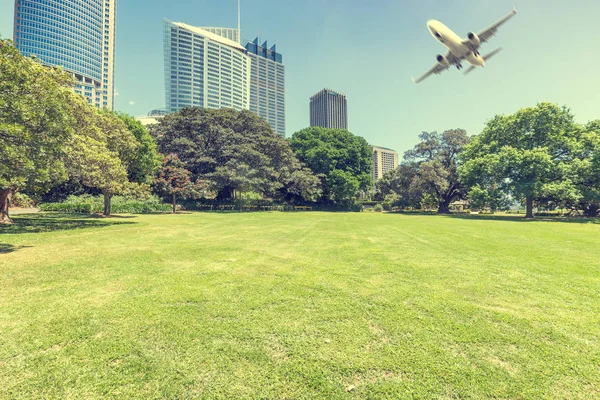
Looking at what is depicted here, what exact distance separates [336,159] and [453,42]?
39.5m

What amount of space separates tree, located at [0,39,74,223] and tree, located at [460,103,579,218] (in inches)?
1477

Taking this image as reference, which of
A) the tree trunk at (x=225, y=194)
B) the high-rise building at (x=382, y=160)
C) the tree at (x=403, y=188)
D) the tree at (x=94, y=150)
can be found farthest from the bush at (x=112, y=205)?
the high-rise building at (x=382, y=160)

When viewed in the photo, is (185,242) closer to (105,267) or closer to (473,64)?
(105,267)

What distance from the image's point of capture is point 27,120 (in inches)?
432

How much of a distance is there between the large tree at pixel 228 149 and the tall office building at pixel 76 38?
361 feet

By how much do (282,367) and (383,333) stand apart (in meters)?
1.59

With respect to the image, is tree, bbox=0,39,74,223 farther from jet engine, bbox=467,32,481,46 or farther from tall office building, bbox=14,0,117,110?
tall office building, bbox=14,0,117,110

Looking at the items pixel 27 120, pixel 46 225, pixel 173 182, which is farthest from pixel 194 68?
pixel 27 120

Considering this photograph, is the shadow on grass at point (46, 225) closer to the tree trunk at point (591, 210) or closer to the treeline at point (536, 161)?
the treeline at point (536, 161)

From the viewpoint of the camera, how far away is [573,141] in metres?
30.3

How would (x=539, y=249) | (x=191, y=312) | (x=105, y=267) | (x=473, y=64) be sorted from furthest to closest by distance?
(x=473, y=64)
(x=539, y=249)
(x=105, y=267)
(x=191, y=312)

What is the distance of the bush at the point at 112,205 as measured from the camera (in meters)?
30.2

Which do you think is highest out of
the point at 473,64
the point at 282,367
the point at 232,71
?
the point at 232,71

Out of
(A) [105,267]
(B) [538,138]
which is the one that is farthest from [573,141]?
(A) [105,267]
